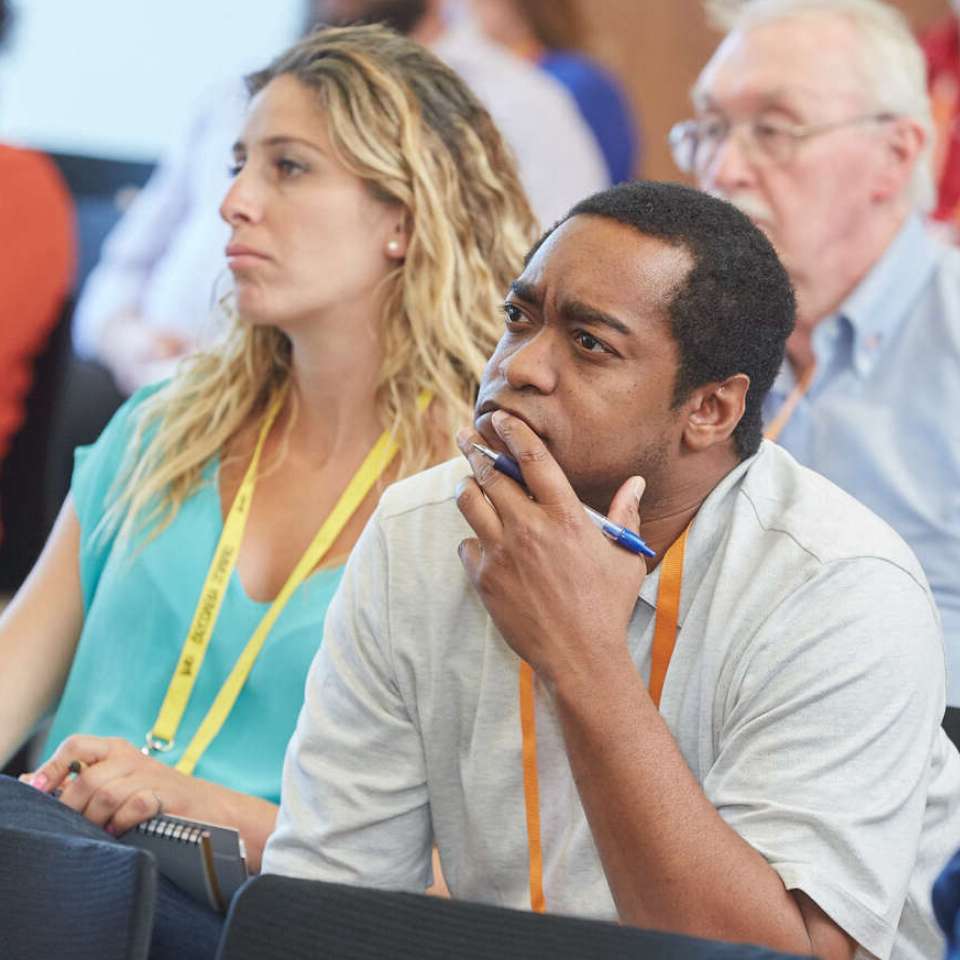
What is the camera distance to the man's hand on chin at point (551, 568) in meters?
1.46

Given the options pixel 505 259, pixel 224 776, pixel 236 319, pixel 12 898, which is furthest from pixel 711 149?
pixel 12 898

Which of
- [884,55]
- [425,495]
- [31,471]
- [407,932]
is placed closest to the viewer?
[407,932]

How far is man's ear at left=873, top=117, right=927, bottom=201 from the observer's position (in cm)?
275

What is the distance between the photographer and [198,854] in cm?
177

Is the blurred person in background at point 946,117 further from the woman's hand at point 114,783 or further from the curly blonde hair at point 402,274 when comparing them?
the woman's hand at point 114,783

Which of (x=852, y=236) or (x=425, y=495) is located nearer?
(x=425, y=495)

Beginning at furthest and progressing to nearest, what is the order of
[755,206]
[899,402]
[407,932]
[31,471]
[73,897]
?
[31,471] < [755,206] < [899,402] < [73,897] < [407,932]

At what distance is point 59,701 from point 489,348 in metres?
0.78

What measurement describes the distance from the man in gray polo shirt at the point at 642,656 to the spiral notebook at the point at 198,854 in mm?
107

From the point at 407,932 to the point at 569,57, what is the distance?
11.3 ft

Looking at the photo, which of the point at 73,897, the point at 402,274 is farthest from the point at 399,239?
the point at 73,897

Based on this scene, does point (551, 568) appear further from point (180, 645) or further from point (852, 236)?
point (852, 236)

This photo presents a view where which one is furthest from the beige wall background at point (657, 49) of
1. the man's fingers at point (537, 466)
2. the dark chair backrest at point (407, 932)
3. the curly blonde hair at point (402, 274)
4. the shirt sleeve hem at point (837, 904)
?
the dark chair backrest at point (407, 932)

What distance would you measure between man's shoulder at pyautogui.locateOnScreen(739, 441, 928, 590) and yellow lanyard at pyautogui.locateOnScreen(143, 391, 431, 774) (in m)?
0.70
